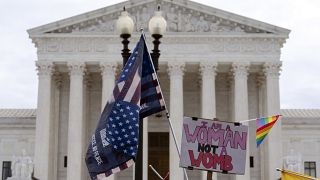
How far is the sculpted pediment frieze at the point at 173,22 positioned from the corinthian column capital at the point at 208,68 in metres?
2.60

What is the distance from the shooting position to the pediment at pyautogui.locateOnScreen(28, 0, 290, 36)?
160 ft

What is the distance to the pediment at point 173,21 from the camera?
48.9 m

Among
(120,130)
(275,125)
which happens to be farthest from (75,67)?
(120,130)

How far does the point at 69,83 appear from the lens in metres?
53.0

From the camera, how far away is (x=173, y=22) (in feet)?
163

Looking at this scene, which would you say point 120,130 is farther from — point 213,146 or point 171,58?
point 171,58

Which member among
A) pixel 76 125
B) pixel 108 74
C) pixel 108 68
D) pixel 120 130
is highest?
pixel 108 68

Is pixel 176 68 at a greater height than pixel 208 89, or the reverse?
pixel 176 68

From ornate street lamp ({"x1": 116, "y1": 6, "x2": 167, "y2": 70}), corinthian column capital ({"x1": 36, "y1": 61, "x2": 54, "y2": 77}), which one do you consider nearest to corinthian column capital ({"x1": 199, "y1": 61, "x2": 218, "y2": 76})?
corinthian column capital ({"x1": 36, "y1": 61, "x2": 54, "y2": 77})

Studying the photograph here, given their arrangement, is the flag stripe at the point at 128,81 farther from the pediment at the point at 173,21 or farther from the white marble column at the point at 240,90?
the pediment at the point at 173,21

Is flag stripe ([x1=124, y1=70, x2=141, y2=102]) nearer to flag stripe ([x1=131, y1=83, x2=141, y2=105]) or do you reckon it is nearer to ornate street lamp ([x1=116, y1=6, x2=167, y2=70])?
flag stripe ([x1=131, y1=83, x2=141, y2=105])

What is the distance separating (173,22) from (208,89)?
611 cm

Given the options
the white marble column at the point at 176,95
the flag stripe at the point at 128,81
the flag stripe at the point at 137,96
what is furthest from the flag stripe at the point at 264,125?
the white marble column at the point at 176,95

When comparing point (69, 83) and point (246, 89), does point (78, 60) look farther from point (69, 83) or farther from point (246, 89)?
point (246, 89)
